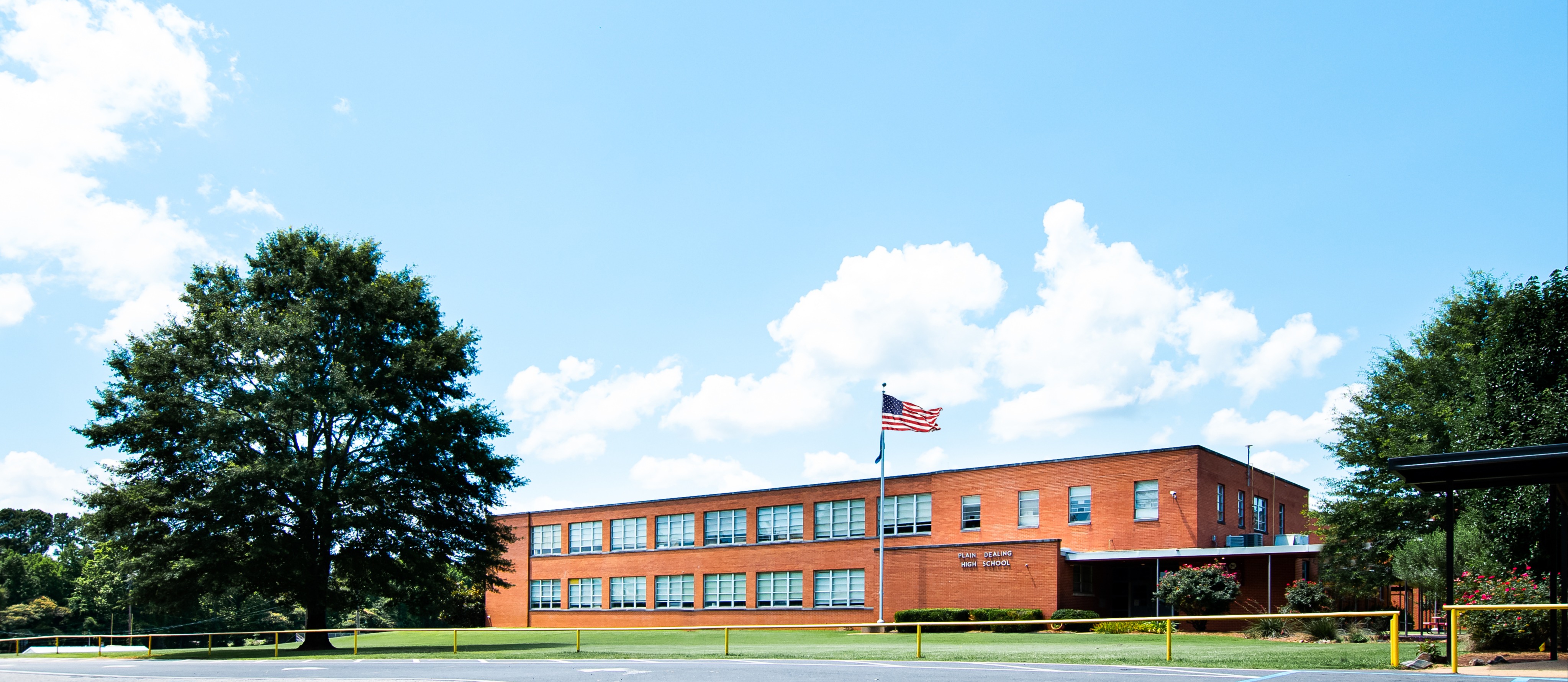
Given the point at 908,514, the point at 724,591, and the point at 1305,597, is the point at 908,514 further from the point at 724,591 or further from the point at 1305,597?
the point at 1305,597

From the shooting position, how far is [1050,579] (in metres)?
42.6

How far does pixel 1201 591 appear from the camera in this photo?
37.2 metres

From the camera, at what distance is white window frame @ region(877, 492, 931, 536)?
166 ft

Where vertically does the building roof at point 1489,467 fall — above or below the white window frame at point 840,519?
above

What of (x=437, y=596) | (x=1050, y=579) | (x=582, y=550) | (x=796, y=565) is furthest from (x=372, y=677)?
(x=582, y=550)

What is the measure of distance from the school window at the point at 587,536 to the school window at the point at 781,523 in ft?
41.5

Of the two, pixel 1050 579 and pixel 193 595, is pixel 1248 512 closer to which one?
pixel 1050 579

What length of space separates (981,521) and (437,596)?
22.7m

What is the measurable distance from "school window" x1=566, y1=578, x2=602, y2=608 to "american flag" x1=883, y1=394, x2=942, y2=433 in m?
27.2

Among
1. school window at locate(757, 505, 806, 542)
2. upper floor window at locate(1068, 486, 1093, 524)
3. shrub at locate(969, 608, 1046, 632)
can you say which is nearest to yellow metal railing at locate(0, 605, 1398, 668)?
shrub at locate(969, 608, 1046, 632)

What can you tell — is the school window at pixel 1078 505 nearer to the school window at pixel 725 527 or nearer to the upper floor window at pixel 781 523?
the upper floor window at pixel 781 523

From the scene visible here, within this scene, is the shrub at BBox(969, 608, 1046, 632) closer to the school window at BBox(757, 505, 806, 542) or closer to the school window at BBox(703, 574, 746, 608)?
the school window at BBox(757, 505, 806, 542)

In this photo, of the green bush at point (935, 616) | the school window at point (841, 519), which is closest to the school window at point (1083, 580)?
the green bush at point (935, 616)

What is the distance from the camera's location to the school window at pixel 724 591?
2260 inches
